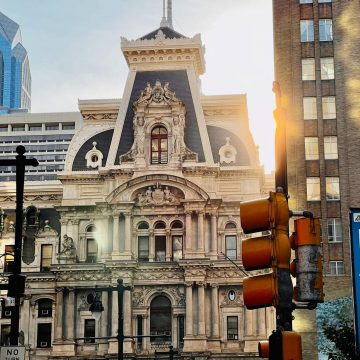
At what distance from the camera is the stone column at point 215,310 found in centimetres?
5716

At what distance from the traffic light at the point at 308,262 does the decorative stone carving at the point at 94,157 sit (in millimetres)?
54159

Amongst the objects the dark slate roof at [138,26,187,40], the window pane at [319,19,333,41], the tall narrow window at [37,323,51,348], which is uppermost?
the dark slate roof at [138,26,187,40]

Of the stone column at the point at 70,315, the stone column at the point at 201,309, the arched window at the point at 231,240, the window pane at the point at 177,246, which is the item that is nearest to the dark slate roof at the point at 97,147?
the window pane at the point at 177,246

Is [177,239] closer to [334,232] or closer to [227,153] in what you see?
[227,153]

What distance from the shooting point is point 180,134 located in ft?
198

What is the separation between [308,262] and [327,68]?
1995 inches

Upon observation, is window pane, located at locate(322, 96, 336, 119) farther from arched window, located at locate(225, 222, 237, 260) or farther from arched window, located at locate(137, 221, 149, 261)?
arched window, located at locate(137, 221, 149, 261)

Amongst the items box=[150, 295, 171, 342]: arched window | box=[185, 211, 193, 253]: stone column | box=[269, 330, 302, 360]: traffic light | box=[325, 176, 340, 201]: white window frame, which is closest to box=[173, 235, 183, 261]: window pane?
box=[185, 211, 193, 253]: stone column

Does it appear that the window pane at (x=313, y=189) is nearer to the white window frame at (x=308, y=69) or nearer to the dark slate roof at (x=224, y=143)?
the dark slate roof at (x=224, y=143)

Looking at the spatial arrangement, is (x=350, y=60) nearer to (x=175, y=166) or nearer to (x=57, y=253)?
(x=175, y=166)

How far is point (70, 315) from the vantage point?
58.2 m

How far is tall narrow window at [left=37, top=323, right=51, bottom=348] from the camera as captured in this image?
59.2 metres

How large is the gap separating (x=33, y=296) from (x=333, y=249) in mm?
22452

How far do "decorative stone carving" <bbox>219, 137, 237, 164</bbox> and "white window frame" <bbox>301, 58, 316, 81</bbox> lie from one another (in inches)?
315
